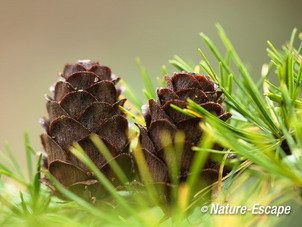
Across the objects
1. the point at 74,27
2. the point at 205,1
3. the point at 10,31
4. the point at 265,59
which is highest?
the point at 10,31

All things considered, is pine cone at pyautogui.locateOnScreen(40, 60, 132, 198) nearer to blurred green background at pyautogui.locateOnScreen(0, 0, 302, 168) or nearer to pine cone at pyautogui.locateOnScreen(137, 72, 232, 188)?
pine cone at pyautogui.locateOnScreen(137, 72, 232, 188)

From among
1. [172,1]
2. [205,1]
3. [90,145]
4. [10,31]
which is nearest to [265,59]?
[205,1]

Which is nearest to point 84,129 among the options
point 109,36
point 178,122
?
point 178,122

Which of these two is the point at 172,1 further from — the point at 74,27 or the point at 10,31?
the point at 10,31

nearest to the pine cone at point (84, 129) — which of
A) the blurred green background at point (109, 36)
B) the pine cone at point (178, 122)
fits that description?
the pine cone at point (178, 122)

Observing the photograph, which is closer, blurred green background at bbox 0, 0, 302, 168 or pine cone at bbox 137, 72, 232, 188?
pine cone at bbox 137, 72, 232, 188

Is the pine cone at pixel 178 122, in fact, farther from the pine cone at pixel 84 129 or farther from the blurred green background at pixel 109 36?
the blurred green background at pixel 109 36

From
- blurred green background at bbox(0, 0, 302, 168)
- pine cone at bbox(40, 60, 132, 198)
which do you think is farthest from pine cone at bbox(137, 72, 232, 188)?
blurred green background at bbox(0, 0, 302, 168)

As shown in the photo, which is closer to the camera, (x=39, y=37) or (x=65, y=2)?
(x=39, y=37)
